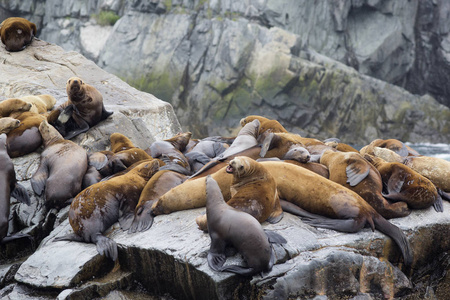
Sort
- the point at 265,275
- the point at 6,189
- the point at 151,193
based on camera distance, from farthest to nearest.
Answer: the point at 6,189 → the point at 151,193 → the point at 265,275

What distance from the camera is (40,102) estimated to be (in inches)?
309

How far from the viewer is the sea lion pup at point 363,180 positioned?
4.88 meters

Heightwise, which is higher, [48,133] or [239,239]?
[239,239]

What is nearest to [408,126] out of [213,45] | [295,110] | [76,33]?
[295,110]

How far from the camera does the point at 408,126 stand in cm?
2834

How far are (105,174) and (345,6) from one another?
2664cm

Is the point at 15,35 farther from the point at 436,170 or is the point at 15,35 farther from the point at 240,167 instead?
the point at 436,170

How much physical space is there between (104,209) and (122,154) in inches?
57.4

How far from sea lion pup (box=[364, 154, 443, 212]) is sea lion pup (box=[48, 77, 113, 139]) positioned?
14.5 ft

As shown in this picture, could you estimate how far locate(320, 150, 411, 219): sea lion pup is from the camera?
4883 millimetres

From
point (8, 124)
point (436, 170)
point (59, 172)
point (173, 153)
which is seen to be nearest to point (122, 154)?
point (173, 153)

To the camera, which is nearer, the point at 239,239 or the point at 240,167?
the point at 239,239

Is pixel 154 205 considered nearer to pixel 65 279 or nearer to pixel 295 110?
pixel 65 279

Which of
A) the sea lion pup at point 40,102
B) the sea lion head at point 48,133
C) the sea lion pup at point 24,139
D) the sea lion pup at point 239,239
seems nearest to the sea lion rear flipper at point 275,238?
the sea lion pup at point 239,239
